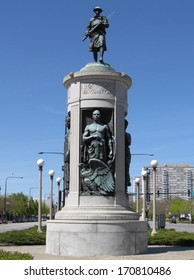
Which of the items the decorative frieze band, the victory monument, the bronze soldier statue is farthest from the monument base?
the bronze soldier statue

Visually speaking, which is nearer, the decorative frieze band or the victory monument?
the victory monument

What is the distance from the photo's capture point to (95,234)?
613 inches

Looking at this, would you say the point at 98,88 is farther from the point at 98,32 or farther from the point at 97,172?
the point at 97,172

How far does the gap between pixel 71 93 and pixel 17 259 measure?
7.74 metres

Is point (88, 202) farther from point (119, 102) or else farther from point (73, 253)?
point (119, 102)

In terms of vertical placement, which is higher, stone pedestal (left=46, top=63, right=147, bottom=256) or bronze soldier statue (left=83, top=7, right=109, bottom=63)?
bronze soldier statue (left=83, top=7, right=109, bottom=63)

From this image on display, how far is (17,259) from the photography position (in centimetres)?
1183

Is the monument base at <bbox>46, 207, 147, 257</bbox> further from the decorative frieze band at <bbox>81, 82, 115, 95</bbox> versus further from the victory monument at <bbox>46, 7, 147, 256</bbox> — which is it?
the decorative frieze band at <bbox>81, 82, 115, 95</bbox>

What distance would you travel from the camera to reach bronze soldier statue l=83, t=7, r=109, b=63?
18219 millimetres

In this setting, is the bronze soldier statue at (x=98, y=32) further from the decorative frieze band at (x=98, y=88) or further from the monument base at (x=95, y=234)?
the monument base at (x=95, y=234)

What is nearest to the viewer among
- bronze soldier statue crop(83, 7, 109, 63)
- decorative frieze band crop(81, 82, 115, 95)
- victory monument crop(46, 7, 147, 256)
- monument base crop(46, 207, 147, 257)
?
monument base crop(46, 207, 147, 257)

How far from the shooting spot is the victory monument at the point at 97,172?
→ 15.7 metres

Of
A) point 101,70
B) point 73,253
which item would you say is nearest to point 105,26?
point 101,70

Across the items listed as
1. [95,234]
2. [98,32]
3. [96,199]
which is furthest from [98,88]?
[95,234]
